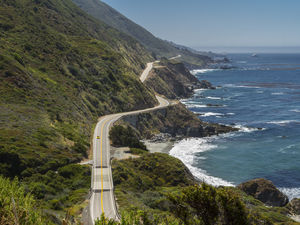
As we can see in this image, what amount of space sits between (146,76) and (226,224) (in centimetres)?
9848

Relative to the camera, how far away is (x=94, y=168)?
1489 inches

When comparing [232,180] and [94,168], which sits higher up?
[94,168]

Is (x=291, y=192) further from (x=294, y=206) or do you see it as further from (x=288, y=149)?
(x=288, y=149)

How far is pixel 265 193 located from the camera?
39.1 meters

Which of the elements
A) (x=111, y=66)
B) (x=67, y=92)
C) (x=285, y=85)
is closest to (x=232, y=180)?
(x=67, y=92)

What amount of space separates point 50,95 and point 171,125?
32.7 metres

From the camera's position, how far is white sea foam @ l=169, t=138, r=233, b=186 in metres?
46.6

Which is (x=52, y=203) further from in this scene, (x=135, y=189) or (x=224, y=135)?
(x=224, y=135)

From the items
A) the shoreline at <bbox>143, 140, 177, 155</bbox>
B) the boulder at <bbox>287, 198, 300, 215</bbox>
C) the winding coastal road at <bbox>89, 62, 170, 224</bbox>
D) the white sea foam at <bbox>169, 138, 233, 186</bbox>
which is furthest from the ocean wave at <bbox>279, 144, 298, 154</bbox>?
the winding coastal road at <bbox>89, 62, 170, 224</bbox>

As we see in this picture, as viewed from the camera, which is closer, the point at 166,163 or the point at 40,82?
the point at 166,163

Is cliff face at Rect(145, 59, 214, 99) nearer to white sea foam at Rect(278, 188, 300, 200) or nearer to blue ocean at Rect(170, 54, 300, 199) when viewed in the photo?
blue ocean at Rect(170, 54, 300, 199)

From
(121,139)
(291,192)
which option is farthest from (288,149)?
(121,139)

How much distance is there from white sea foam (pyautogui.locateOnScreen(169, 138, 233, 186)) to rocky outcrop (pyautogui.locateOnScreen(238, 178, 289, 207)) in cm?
481

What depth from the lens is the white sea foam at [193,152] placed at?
4662 centimetres
